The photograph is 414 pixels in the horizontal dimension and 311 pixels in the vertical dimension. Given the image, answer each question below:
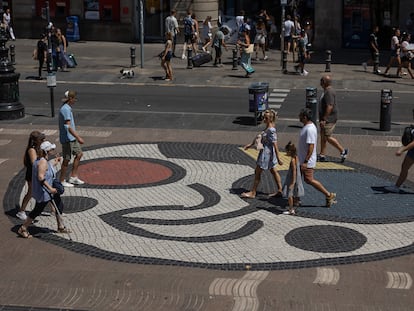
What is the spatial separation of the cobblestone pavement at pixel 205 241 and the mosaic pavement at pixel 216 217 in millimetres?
29

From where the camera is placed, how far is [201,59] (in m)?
34.5

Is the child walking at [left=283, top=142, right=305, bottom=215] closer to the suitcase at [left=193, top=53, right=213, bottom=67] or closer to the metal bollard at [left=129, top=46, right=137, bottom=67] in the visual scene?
the metal bollard at [left=129, top=46, right=137, bottom=67]

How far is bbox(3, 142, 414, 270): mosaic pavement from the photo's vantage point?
1413 centimetres

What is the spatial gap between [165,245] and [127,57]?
2412 centimetres

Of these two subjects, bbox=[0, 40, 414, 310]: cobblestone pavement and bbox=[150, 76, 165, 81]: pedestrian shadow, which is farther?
bbox=[150, 76, 165, 81]: pedestrian shadow

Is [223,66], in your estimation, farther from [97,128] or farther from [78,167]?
[78,167]

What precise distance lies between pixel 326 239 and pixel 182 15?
26.8m

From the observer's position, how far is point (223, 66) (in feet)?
115

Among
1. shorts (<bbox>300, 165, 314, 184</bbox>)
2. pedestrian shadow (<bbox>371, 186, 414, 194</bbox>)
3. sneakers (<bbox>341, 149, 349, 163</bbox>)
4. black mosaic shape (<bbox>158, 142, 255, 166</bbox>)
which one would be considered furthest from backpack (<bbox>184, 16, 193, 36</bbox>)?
shorts (<bbox>300, 165, 314, 184</bbox>)

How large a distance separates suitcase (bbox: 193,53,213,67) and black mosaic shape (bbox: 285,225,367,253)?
1981 cm

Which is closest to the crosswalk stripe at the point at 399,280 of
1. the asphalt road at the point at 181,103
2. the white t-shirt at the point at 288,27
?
the asphalt road at the point at 181,103

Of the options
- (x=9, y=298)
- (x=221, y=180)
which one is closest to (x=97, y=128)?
(x=221, y=180)

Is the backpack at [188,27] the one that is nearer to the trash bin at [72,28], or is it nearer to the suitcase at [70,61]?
the suitcase at [70,61]

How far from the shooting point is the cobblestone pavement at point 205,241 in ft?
40.7
